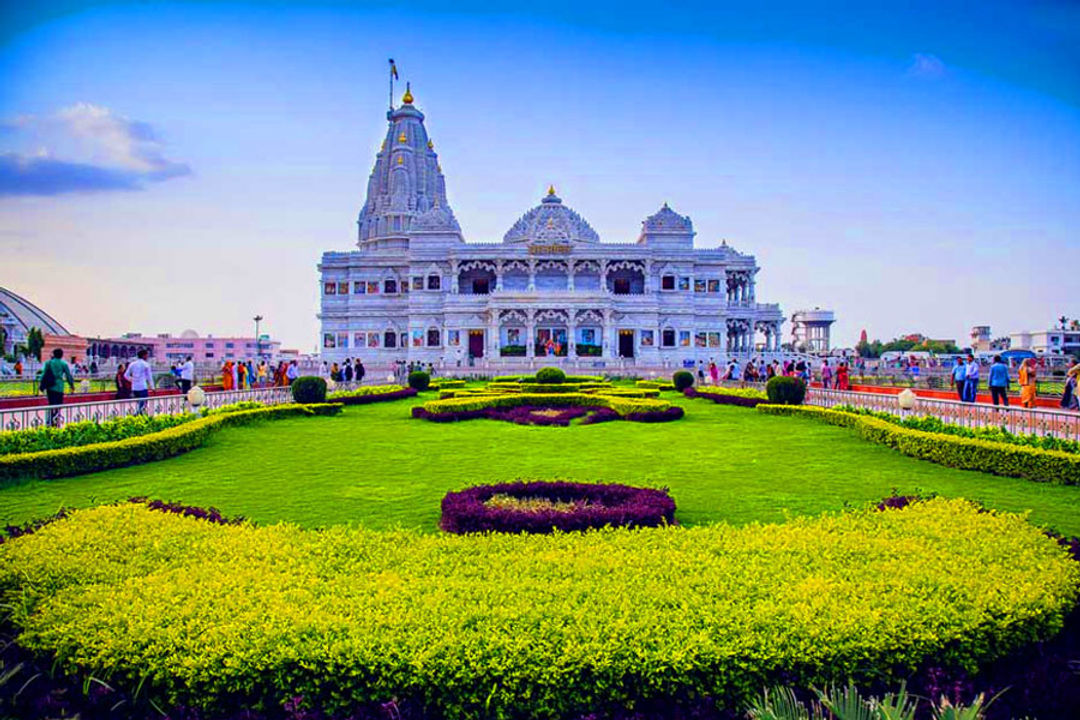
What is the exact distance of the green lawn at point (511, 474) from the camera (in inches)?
333

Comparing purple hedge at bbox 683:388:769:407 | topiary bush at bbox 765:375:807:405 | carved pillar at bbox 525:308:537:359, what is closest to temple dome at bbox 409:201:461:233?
carved pillar at bbox 525:308:537:359

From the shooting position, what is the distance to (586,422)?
59.3 ft

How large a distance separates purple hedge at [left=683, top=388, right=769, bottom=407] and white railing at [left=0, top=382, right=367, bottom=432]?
1530 centimetres

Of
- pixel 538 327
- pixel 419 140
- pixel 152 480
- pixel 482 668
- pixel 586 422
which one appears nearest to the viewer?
pixel 482 668

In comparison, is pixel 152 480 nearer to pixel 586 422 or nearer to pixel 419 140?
pixel 586 422

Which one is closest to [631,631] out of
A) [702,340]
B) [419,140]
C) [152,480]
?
[152,480]

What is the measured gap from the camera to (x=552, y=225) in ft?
173

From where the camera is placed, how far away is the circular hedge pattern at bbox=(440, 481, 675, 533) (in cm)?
691

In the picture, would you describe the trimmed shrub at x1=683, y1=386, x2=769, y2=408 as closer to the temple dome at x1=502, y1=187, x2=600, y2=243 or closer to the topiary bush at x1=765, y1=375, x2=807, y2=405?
the topiary bush at x1=765, y1=375, x2=807, y2=405

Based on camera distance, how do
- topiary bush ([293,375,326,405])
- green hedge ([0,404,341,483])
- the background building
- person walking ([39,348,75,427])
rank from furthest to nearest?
the background building < topiary bush ([293,375,326,405]) < person walking ([39,348,75,427]) < green hedge ([0,404,341,483])

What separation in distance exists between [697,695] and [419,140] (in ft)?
212

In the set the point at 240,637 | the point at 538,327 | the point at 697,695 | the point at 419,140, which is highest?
the point at 419,140

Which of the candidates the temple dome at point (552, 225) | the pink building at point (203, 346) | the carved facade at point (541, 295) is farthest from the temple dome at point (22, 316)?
the temple dome at point (552, 225)

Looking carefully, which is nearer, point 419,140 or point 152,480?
point 152,480
